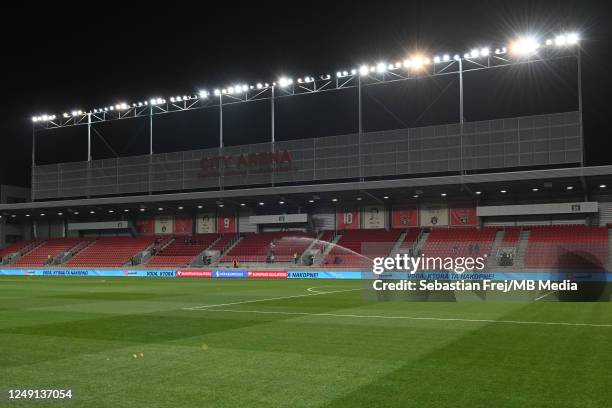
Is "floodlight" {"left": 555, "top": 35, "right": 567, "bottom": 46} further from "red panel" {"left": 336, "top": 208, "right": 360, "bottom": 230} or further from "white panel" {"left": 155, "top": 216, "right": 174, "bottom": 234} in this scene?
"white panel" {"left": 155, "top": 216, "right": 174, "bottom": 234}

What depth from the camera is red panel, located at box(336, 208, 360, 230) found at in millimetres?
56844

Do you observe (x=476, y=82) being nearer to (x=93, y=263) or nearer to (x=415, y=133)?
(x=415, y=133)

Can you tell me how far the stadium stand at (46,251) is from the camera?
63.4 meters

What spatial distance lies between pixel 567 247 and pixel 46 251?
5347 centimetres

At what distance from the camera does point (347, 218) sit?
57.2 metres

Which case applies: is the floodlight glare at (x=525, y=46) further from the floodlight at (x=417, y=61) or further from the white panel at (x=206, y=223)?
the white panel at (x=206, y=223)

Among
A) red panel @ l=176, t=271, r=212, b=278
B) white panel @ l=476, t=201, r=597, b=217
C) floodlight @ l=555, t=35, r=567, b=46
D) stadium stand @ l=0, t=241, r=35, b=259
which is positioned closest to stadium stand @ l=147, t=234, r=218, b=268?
red panel @ l=176, t=271, r=212, b=278

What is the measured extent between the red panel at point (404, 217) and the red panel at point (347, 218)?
3616 millimetres

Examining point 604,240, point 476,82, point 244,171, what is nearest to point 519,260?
point 604,240

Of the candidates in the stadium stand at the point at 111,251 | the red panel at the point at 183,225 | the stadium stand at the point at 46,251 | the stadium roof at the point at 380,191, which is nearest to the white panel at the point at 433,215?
the stadium roof at the point at 380,191

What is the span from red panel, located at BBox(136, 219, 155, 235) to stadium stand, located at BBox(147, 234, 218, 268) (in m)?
5.18

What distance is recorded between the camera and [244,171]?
2183 inches

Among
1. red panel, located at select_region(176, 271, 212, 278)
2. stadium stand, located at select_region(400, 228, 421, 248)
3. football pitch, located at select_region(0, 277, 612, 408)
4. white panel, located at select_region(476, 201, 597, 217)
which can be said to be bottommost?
red panel, located at select_region(176, 271, 212, 278)

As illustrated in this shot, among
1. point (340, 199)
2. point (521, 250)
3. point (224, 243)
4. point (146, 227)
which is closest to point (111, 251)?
point (146, 227)
